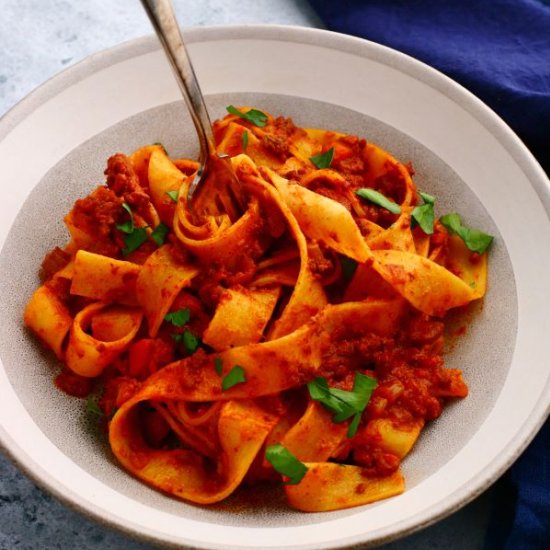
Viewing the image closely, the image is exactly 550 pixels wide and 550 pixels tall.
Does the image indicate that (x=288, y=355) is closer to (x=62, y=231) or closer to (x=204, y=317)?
(x=204, y=317)

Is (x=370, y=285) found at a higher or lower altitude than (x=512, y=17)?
lower

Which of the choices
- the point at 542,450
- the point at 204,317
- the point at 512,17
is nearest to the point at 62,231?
the point at 204,317

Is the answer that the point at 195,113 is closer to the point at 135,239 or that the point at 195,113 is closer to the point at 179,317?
the point at 135,239

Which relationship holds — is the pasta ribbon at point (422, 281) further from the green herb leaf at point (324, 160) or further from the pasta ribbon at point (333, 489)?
the pasta ribbon at point (333, 489)

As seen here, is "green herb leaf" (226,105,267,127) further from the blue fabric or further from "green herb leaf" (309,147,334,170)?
the blue fabric

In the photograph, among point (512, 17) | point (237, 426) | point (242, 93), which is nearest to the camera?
point (237, 426)
